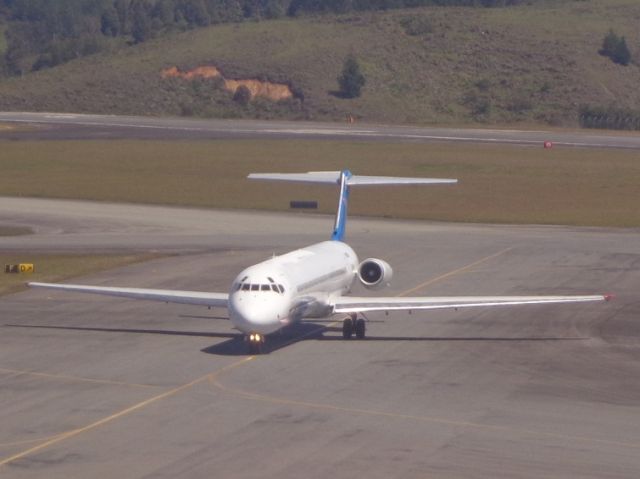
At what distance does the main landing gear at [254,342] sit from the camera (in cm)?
3209

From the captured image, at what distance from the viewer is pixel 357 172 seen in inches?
3408

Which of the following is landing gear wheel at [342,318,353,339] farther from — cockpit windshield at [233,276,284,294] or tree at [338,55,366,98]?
tree at [338,55,366,98]

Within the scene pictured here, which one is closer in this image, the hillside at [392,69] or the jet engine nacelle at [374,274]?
the jet engine nacelle at [374,274]

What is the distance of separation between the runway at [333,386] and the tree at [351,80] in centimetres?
10207

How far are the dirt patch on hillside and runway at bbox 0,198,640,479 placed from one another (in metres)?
108

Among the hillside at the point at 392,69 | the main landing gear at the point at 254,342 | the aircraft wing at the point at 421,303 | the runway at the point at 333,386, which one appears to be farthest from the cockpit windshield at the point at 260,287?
the hillside at the point at 392,69

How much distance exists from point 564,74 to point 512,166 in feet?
216

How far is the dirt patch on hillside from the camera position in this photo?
157 m

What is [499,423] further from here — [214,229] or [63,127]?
[63,127]

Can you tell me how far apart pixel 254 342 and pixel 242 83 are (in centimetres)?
13063

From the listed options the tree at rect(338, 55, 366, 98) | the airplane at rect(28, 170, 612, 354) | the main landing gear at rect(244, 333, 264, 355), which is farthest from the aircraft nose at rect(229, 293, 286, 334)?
the tree at rect(338, 55, 366, 98)

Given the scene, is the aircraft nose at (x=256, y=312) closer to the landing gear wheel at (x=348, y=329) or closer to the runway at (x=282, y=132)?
the landing gear wheel at (x=348, y=329)

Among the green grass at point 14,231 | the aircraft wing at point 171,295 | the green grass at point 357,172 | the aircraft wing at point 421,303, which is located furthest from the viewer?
the green grass at point 357,172

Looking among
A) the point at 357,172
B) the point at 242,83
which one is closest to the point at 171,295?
the point at 357,172
